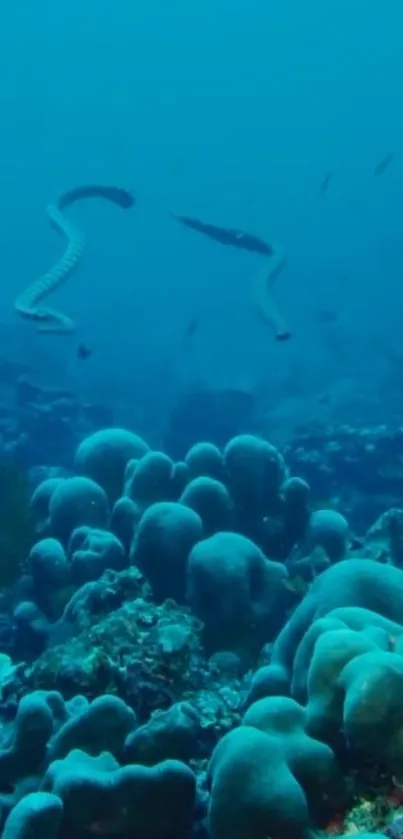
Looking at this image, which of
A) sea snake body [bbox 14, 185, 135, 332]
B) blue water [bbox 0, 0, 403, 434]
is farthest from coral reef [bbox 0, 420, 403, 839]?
blue water [bbox 0, 0, 403, 434]

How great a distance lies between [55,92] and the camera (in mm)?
135500

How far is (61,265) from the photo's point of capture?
983 cm

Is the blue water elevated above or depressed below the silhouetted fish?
above

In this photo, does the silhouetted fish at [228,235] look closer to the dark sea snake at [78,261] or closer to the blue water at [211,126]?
the dark sea snake at [78,261]

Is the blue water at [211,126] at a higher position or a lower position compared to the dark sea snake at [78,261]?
higher

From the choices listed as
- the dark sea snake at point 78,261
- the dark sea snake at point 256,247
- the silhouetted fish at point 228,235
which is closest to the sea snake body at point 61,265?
the dark sea snake at point 78,261

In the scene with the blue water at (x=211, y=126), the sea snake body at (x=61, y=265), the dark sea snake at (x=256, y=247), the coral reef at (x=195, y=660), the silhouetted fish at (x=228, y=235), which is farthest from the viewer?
the blue water at (x=211, y=126)

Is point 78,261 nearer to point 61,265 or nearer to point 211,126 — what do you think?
point 61,265

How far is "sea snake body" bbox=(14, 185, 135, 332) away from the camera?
7762 millimetres

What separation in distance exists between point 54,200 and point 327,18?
460 ft

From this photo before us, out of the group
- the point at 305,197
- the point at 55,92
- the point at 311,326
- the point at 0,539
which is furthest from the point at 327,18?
the point at 0,539

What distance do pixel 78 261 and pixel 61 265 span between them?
37 centimetres

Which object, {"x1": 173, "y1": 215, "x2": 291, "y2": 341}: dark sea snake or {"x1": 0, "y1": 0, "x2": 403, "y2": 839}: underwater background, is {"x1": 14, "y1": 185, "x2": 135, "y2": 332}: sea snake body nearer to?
{"x1": 0, "y1": 0, "x2": 403, "y2": 839}: underwater background

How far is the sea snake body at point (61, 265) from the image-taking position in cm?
776
